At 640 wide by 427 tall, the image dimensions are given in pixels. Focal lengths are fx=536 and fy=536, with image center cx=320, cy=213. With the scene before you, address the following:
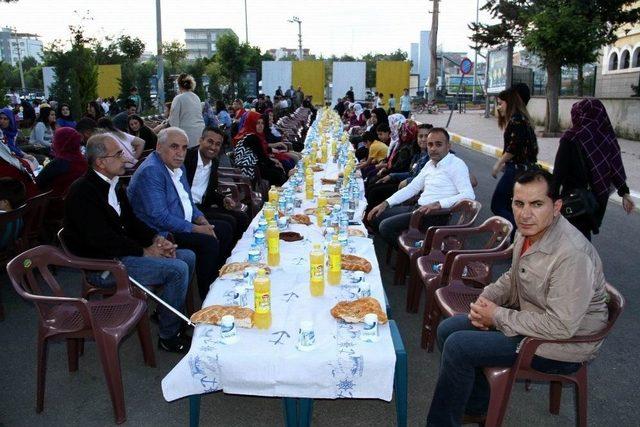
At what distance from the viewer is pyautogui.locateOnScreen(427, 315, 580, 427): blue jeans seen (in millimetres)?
2367

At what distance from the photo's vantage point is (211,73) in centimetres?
3347

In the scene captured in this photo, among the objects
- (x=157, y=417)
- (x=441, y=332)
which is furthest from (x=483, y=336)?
(x=157, y=417)

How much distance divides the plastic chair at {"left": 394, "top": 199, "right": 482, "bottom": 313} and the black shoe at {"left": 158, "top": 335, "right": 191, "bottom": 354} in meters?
1.74

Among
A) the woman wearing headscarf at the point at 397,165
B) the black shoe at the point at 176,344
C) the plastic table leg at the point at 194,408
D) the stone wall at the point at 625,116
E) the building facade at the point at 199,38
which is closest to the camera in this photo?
the plastic table leg at the point at 194,408

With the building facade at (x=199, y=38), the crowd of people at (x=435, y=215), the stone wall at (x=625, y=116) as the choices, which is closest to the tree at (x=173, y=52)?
the stone wall at (x=625, y=116)

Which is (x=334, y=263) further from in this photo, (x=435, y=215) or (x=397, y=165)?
(x=397, y=165)

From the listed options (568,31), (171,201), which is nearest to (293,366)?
(171,201)

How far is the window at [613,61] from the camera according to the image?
86.5 ft

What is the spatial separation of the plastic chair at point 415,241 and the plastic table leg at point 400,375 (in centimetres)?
170

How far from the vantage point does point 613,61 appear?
26.7 m

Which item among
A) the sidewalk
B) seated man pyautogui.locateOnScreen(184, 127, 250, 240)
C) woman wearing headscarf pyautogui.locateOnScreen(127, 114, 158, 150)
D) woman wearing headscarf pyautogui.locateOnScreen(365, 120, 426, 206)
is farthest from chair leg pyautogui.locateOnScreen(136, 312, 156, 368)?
the sidewalk

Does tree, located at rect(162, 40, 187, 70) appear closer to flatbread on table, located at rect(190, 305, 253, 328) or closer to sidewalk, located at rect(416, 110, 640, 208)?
sidewalk, located at rect(416, 110, 640, 208)

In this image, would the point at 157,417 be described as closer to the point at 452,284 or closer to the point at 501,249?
the point at 452,284

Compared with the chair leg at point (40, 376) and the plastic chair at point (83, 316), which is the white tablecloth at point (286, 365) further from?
the chair leg at point (40, 376)
